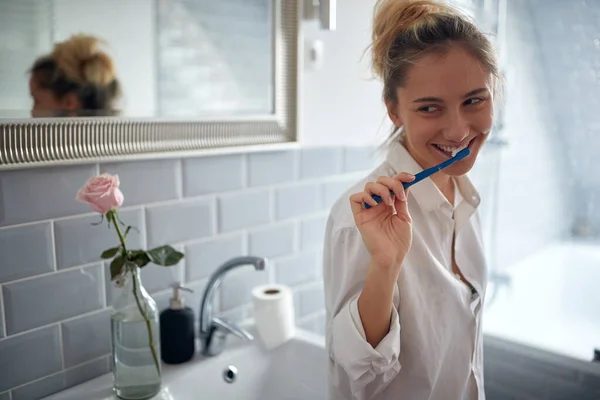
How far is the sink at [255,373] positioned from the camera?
956mm

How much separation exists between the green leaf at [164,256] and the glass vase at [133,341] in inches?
1.3

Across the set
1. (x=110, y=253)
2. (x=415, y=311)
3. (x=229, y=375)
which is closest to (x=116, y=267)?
(x=110, y=253)

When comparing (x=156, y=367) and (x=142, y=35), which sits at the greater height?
(x=142, y=35)

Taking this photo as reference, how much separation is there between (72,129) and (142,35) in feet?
0.67

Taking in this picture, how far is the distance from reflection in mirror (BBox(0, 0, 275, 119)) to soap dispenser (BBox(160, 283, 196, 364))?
343mm

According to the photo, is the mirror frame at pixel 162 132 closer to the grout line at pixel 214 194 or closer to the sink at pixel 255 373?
the grout line at pixel 214 194

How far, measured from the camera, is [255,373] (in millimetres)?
1055

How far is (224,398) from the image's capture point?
3.23 ft

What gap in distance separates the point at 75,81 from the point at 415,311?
0.62m

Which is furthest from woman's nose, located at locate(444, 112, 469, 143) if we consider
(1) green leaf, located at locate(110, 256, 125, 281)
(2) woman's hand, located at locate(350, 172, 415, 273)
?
(1) green leaf, located at locate(110, 256, 125, 281)

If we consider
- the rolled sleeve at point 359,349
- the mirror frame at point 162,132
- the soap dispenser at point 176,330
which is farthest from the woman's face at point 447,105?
the soap dispenser at point 176,330

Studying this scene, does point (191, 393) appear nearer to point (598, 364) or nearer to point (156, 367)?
point (156, 367)

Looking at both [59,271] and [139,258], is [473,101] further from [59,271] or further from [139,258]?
[59,271]

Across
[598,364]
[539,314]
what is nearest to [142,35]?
[598,364]
